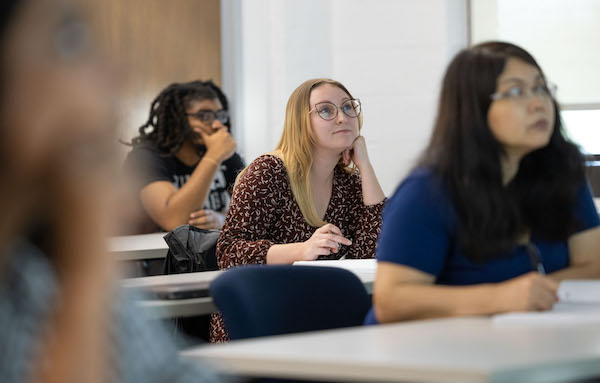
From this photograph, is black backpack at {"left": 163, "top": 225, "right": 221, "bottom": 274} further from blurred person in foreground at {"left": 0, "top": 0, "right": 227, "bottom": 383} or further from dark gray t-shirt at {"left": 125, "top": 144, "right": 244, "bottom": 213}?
blurred person in foreground at {"left": 0, "top": 0, "right": 227, "bottom": 383}

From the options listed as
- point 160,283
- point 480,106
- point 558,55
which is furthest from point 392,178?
point 480,106

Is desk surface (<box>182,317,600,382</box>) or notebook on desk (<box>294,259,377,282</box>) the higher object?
desk surface (<box>182,317,600,382</box>)

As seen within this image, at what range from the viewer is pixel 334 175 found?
3570mm

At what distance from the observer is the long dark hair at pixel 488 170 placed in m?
2.01

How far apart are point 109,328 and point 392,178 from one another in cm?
520

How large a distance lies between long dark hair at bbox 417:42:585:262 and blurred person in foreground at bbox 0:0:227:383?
1671 millimetres

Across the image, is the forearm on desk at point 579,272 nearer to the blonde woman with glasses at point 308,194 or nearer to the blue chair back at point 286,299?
the blue chair back at point 286,299

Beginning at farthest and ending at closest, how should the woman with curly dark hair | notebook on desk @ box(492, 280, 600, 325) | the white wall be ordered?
1. the white wall
2. the woman with curly dark hair
3. notebook on desk @ box(492, 280, 600, 325)

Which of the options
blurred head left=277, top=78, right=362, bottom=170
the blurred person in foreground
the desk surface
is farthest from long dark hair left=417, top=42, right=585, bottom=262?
the blurred person in foreground

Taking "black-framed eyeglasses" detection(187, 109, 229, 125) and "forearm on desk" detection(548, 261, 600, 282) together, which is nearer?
"forearm on desk" detection(548, 261, 600, 282)

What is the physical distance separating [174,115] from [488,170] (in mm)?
2848

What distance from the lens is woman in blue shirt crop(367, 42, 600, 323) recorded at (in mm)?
1948

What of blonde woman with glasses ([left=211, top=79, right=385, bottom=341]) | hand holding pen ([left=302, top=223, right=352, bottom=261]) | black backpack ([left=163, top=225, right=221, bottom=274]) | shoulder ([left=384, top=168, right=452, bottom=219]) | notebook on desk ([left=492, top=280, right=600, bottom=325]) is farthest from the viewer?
black backpack ([left=163, top=225, right=221, bottom=274])

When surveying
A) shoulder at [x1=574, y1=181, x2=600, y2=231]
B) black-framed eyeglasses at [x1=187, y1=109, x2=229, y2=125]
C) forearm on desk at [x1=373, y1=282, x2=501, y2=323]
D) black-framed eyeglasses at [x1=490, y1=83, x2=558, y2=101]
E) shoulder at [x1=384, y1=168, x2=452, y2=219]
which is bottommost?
forearm on desk at [x1=373, y1=282, x2=501, y2=323]
